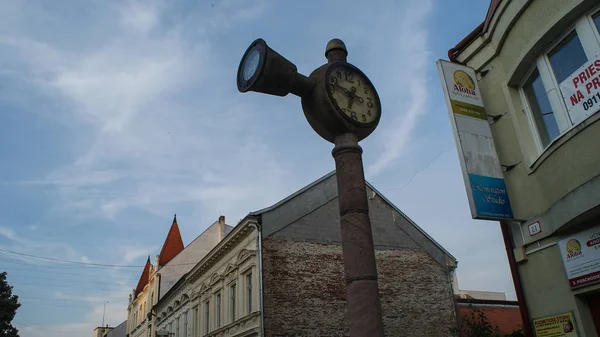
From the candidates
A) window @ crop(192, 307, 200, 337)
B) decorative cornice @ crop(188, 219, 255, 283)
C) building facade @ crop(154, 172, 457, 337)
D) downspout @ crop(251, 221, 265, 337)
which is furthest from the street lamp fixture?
window @ crop(192, 307, 200, 337)

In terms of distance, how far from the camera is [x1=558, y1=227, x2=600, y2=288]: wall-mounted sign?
6.35 metres

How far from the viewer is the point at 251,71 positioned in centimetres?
616

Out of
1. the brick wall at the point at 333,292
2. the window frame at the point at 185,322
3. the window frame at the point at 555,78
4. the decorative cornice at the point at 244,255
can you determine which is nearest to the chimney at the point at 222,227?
the window frame at the point at 185,322

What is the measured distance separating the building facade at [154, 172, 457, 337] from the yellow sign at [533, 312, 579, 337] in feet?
39.1

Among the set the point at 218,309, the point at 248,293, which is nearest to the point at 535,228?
the point at 248,293

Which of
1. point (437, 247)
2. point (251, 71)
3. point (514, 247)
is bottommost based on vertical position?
point (514, 247)

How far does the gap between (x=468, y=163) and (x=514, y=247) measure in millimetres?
1470

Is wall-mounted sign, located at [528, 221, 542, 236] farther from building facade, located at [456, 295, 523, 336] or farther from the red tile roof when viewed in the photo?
the red tile roof

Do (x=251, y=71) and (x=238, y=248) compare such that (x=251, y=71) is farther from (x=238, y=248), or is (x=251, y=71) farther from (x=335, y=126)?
(x=238, y=248)

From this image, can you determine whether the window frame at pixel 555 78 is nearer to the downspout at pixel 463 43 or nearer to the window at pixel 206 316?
the downspout at pixel 463 43

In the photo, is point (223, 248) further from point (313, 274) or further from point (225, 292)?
point (313, 274)

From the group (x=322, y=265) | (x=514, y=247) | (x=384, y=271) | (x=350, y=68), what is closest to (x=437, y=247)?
(x=384, y=271)

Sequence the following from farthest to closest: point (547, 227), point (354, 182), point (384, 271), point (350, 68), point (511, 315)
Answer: point (511, 315)
point (384, 271)
point (547, 227)
point (350, 68)
point (354, 182)

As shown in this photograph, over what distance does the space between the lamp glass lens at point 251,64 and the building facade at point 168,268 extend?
97.3ft
